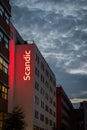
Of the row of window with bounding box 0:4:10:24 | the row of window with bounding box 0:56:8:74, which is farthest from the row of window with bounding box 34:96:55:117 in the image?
the row of window with bounding box 0:4:10:24

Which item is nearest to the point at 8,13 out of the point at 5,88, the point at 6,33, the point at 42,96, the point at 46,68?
the point at 6,33

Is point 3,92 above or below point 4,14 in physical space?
below

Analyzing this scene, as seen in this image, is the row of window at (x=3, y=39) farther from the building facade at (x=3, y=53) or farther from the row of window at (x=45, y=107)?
the row of window at (x=45, y=107)

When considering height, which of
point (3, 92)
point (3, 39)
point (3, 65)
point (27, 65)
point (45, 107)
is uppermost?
point (27, 65)

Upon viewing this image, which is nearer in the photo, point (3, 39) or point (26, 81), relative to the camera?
point (3, 39)

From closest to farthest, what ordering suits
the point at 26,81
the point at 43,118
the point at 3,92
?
the point at 3,92 → the point at 26,81 → the point at 43,118

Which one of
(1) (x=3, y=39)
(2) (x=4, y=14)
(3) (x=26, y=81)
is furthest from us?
(3) (x=26, y=81)

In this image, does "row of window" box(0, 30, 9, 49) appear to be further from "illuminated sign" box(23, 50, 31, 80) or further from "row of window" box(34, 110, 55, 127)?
"row of window" box(34, 110, 55, 127)

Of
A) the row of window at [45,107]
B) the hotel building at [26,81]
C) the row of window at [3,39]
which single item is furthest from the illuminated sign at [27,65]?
the row of window at [3,39]

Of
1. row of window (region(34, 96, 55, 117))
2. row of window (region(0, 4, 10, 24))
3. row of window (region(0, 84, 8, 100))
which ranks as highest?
row of window (region(0, 4, 10, 24))

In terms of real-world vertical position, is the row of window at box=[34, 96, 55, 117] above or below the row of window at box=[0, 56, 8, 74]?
above

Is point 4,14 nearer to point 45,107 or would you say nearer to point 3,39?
point 3,39

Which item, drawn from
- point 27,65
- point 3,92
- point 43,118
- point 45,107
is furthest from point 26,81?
point 3,92

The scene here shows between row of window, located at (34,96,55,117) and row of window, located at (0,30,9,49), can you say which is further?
row of window, located at (34,96,55,117)
